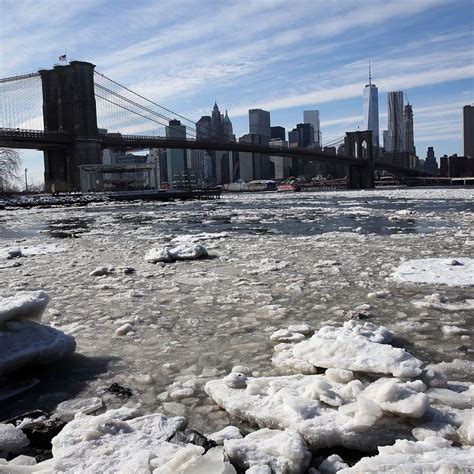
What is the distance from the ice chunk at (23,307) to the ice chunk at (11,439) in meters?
1.08

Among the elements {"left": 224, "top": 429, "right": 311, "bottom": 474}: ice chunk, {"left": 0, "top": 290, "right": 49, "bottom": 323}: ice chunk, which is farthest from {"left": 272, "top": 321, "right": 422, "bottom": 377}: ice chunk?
{"left": 0, "top": 290, "right": 49, "bottom": 323}: ice chunk

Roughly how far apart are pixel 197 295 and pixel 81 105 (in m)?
66.7

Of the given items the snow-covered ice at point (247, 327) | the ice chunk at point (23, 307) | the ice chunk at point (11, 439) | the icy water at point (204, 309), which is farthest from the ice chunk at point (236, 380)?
the ice chunk at point (23, 307)

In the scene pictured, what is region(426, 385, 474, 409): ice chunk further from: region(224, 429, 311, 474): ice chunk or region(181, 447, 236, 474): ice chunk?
region(181, 447, 236, 474): ice chunk

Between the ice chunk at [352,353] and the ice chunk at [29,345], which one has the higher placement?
the ice chunk at [29,345]

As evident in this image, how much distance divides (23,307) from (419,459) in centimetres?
270

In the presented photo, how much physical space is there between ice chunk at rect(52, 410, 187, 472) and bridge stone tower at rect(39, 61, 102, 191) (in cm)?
6232

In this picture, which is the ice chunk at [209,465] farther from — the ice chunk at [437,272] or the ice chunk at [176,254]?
the ice chunk at [176,254]

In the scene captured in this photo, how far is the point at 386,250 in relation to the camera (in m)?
8.72

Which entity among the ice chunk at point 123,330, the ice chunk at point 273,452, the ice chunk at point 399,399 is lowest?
the ice chunk at point 273,452

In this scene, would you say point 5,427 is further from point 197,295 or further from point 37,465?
point 197,295

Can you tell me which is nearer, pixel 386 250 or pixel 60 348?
pixel 60 348

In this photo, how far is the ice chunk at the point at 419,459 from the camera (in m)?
1.95

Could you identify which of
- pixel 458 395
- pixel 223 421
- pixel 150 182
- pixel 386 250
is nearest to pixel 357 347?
pixel 458 395
